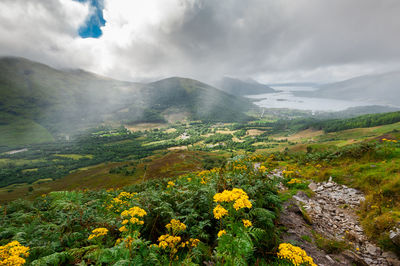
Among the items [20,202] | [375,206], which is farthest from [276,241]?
[20,202]

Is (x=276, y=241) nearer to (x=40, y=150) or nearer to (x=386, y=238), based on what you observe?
(x=386, y=238)

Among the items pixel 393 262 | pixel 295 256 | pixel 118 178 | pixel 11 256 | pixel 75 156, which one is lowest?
pixel 75 156

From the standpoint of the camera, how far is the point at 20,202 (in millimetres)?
11289

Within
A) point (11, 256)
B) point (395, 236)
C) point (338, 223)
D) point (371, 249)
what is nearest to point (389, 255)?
point (371, 249)

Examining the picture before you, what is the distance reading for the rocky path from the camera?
18.4ft

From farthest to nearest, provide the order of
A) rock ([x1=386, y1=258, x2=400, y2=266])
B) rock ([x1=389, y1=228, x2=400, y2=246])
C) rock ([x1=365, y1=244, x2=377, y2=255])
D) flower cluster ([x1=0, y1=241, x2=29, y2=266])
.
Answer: rock ([x1=365, y1=244, x2=377, y2=255]) → rock ([x1=389, y1=228, x2=400, y2=246]) → rock ([x1=386, y1=258, x2=400, y2=266]) → flower cluster ([x1=0, y1=241, x2=29, y2=266])

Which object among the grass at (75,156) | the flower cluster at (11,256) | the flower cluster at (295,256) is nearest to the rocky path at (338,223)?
the flower cluster at (295,256)

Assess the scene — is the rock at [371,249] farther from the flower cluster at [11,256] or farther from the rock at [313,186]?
the flower cluster at [11,256]

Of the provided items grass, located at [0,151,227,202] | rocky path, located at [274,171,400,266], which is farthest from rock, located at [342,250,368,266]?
grass, located at [0,151,227,202]

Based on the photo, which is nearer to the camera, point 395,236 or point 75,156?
point 395,236

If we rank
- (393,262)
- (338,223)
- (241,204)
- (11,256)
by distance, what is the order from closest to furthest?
(11,256)
(241,204)
(393,262)
(338,223)

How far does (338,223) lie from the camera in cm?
785

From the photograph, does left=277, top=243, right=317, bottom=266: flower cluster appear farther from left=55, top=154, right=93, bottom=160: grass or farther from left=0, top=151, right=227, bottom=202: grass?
left=55, top=154, right=93, bottom=160: grass

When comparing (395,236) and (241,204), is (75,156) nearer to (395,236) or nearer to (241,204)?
(241,204)
